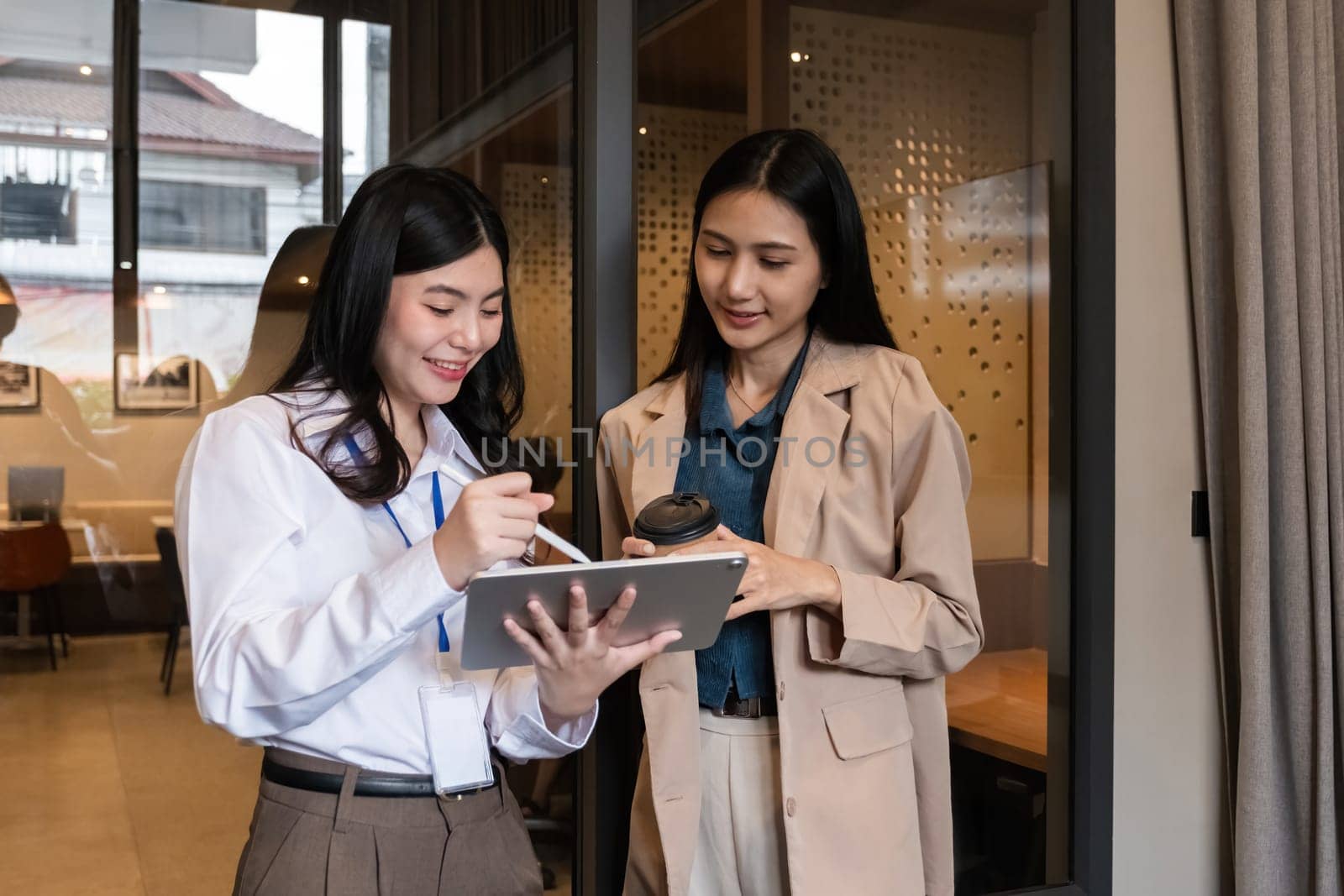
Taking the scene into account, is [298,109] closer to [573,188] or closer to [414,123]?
[414,123]

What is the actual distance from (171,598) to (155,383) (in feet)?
1.07

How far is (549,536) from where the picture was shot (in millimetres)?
1266

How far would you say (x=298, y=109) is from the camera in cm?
191

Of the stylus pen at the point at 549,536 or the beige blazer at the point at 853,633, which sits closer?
the stylus pen at the point at 549,536

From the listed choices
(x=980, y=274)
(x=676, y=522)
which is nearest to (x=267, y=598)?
(x=676, y=522)

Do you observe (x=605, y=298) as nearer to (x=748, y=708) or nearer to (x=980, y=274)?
(x=748, y=708)

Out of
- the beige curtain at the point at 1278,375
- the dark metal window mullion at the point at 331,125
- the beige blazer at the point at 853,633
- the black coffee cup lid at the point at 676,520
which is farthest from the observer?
the beige curtain at the point at 1278,375

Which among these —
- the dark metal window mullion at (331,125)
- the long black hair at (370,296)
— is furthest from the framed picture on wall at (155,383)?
the long black hair at (370,296)

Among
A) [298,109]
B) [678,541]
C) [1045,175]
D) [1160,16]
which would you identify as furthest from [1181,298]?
[298,109]

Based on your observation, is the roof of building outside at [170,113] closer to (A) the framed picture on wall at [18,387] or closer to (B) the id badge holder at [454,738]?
(A) the framed picture on wall at [18,387]

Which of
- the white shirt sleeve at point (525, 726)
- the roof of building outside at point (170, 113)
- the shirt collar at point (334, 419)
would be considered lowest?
the white shirt sleeve at point (525, 726)

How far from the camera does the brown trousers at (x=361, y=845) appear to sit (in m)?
1.26

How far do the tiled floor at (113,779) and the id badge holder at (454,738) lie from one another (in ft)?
2.11

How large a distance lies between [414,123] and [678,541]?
2.96 ft
